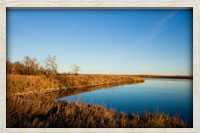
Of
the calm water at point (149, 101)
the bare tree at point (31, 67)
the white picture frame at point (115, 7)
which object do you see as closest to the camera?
the white picture frame at point (115, 7)

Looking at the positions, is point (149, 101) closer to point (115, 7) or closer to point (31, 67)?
point (115, 7)

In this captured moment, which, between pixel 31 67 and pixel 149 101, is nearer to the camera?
pixel 149 101

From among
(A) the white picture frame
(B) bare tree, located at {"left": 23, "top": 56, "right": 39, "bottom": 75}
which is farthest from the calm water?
(B) bare tree, located at {"left": 23, "top": 56, "right": 39, "bottom": 75}

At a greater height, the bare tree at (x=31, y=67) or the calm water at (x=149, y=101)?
the bare tree at (x=31, y=67)

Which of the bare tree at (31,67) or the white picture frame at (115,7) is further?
the bare tree at (31,67)

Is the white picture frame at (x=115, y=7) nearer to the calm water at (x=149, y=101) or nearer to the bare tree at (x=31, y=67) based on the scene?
the calm water at (x=149, y=101)

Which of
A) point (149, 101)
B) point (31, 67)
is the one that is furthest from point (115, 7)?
point (31, 67)

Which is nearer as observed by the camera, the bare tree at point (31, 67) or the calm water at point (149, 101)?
the calm water at point (149, 101)

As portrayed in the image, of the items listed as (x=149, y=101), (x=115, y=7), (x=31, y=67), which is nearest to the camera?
(x=115, y=7)

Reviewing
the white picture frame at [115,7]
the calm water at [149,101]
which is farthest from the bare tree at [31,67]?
→ the white picture frame at [115,7]

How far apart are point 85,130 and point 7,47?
7.75 feet

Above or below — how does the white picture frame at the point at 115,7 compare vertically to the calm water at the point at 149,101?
above

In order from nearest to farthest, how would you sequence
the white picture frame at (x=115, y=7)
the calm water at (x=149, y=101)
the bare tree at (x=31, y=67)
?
1. the white picture frame at (x=115, y=7)
2. the calm water at (x=149, y=101)
3. the bare tree at (x=31, y=67)
